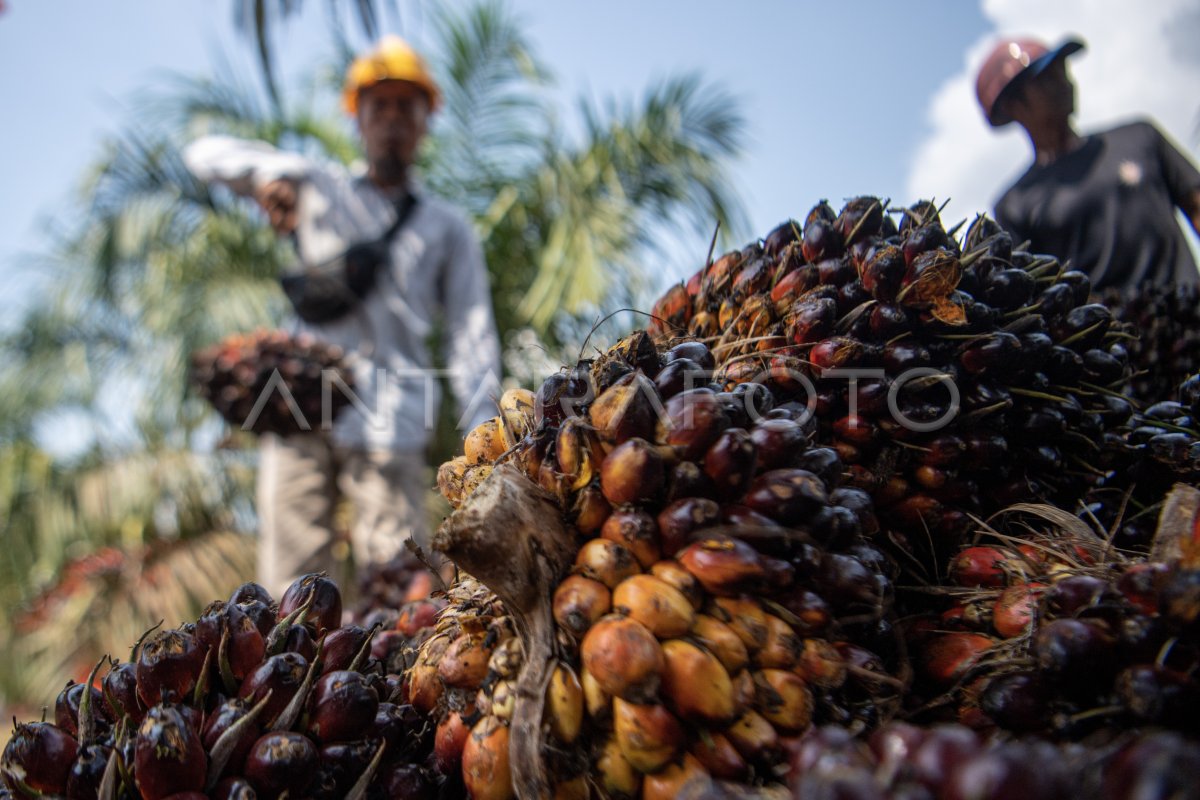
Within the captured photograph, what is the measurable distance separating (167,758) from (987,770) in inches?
27.1

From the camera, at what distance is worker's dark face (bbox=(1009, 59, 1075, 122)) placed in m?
2.67

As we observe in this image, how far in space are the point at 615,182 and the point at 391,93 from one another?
2.50m

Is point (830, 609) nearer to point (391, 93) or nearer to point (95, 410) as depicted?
point (391, 93)

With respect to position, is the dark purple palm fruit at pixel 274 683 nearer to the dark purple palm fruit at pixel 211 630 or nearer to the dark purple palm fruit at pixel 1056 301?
the dark purple palm fruit at pixel 211 630

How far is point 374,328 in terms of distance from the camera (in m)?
3.65

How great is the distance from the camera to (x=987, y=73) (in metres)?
2.81

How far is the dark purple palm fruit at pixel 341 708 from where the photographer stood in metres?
0.82

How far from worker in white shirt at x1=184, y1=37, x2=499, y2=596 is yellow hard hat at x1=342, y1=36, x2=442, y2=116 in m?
0.06

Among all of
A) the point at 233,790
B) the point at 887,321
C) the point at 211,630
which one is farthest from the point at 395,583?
the point at 887,321

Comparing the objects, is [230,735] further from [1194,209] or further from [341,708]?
[1194,209]

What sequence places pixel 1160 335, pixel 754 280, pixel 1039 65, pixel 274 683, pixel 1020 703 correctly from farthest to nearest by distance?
pixel 1039 65
pixel 1160 335
pixel 754 280
pixel 274 683
pixel 1020 703

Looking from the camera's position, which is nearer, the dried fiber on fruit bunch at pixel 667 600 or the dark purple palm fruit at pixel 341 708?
the dried fiber on fruit bunch at pixel 667 600

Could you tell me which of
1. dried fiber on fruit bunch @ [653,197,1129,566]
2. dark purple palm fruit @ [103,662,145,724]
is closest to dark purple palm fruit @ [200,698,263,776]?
dark purple palm fruit @ [103,662,145,724]

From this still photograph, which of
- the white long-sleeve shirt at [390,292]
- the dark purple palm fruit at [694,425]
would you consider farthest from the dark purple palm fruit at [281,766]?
the white long-sleeve shirt at [390,292]
